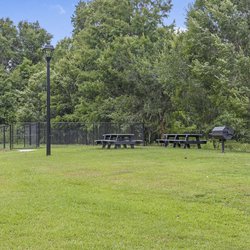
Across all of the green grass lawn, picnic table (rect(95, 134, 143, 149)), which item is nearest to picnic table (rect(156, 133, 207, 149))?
picnic table (rect(95, 134, 143, 149))

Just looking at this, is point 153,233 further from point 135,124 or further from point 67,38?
point 67,38

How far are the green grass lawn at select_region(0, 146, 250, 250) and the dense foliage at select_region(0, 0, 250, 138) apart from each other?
1218 cm

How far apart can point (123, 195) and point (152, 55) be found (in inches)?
804

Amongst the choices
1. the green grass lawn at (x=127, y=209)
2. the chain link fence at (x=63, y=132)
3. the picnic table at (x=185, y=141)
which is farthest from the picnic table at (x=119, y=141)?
the green grass lawn at (x=127, y=209)

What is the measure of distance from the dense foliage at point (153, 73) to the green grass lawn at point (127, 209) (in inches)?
479

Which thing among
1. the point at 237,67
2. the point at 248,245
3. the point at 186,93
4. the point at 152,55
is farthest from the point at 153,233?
the point at 152,55

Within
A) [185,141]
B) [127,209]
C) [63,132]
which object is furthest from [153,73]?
[127,209]

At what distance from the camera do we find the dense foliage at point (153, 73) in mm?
20609

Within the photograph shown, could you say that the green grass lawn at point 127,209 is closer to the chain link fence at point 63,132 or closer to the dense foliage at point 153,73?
the dense foliage at point 153,73

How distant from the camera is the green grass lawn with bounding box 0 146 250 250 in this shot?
4309 millimetres

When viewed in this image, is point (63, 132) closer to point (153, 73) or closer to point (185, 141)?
point (153, 73)

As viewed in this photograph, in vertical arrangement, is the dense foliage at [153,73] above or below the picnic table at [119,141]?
above

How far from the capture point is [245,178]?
26.5ft

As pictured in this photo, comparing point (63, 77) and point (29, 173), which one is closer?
point (29, 173)
